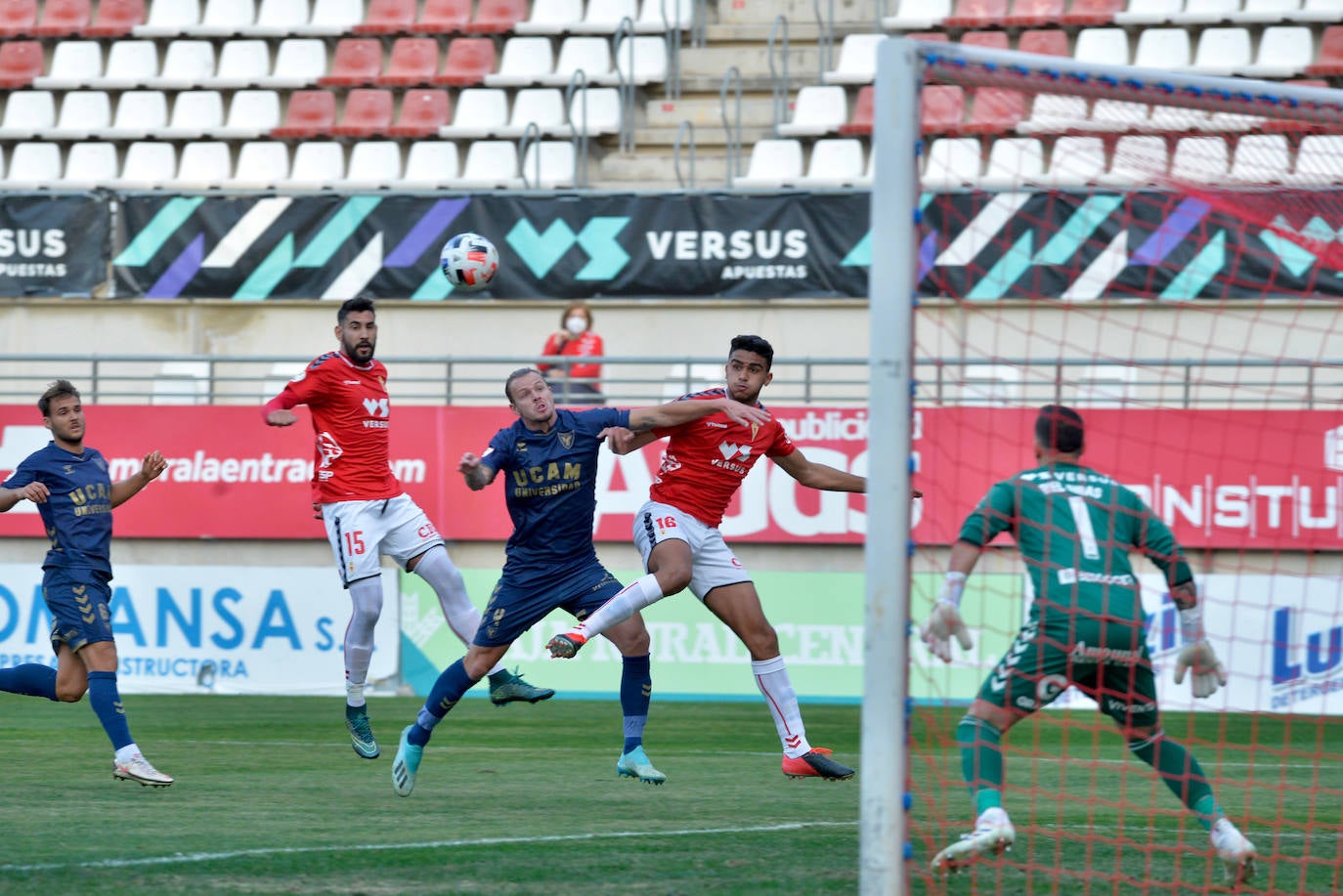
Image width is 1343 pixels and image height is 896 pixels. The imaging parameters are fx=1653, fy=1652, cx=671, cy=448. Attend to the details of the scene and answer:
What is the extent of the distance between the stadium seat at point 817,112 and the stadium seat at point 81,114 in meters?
8.17

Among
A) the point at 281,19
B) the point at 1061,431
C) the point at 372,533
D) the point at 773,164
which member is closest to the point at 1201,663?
the point at 1061,431

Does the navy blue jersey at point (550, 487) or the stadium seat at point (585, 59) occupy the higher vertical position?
the stadium seat at point (585, 59)

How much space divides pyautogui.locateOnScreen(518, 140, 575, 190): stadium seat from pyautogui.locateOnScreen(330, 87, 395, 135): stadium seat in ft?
6.49

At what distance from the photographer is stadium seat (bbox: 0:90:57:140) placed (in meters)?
19.7

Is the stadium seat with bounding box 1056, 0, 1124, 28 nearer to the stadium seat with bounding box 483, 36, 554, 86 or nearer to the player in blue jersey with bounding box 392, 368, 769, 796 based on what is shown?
the stadium seat with bounding box 483, 36, 554, 86

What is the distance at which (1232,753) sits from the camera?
10453mm

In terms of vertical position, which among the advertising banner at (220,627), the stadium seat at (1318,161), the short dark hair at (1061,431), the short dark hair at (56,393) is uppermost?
the stadium seat at (1318,161)

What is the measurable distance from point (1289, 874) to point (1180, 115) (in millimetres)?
2920

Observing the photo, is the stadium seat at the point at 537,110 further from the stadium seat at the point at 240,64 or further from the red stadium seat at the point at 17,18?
the red stadium seat at the point at 17,18

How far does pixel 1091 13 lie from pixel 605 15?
5636 mm

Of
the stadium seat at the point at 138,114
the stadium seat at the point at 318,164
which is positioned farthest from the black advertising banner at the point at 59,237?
the stadium seat at the point at 138,114

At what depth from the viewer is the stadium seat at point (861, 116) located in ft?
58.0

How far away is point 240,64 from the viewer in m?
19.8

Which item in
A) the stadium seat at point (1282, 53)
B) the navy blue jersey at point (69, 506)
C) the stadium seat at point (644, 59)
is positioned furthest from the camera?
the stadium seat at point (644, 59)
